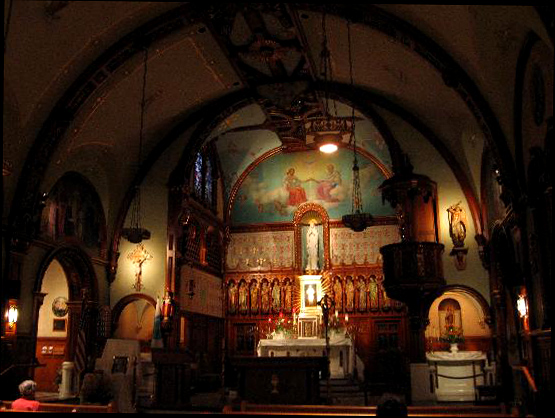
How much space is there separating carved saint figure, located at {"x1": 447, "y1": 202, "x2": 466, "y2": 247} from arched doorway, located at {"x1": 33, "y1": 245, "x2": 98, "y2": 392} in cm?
1014

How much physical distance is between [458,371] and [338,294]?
17.8 ft

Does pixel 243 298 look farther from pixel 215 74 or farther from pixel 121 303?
pixel 215 74

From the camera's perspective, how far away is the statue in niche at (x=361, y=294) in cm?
2011

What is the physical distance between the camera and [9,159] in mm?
11992

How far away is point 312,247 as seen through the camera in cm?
2109

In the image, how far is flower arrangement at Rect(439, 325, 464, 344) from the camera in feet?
52.4

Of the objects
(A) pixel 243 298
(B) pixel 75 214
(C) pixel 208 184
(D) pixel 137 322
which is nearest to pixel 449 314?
(A) pixel 243 298

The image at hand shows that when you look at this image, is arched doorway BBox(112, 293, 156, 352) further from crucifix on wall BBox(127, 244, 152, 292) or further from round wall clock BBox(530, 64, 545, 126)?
round wall clock BBox(530, 64, 545, 126)

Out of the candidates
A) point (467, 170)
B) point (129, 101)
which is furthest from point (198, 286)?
point (467, 170)

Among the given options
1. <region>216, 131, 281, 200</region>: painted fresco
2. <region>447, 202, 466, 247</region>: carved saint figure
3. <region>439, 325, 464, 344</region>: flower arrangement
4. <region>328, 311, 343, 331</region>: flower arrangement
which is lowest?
<region>439, 325, 464, 344</region>: flower arrangement

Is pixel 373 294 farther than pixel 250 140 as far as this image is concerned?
No

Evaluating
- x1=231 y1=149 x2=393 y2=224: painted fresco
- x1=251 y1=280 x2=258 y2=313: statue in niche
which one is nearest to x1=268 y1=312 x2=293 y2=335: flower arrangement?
x1=251 y1=280 x2=258 y2=313: statue in niche

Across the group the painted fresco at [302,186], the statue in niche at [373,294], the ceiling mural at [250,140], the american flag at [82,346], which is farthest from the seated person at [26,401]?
the painted fresco at [302,186]

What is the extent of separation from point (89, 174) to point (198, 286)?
5.20m
